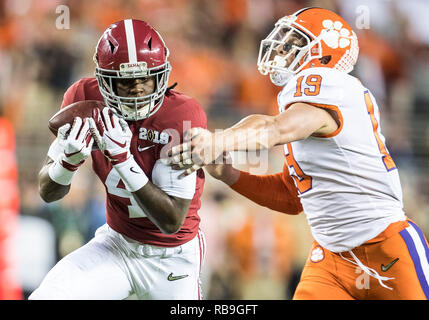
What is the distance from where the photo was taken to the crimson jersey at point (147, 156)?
8.61ft

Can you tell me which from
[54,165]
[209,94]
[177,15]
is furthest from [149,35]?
[177,15]

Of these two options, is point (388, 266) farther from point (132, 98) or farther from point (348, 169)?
point (132, 98)

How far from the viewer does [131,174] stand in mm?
2422

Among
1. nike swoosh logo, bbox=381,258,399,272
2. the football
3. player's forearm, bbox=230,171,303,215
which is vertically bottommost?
nike swoosh logo, bbox=381,258,399,272

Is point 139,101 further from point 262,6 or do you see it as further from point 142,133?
point 262,6

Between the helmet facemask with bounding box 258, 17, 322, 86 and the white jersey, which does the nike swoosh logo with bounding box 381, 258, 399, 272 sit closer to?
the white jersey

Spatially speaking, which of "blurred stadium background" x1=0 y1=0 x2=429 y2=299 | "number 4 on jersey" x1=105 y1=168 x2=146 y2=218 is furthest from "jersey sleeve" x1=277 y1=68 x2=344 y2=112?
"blurred stadium background" x1=0 y1=0 x2=429 y2=299

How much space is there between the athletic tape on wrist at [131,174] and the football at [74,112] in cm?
26

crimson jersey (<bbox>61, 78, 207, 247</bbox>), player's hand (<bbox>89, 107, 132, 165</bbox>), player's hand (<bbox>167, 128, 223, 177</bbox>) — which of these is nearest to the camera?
player's hand (<bbox>167, 128, 223, 177</bbox>)

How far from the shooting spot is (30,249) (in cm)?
498

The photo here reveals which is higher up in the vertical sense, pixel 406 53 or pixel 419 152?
pixel 406 53

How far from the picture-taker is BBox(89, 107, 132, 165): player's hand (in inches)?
94.4

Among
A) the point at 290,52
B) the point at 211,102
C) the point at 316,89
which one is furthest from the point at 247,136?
the point at 211,102
